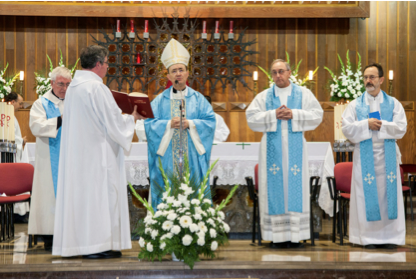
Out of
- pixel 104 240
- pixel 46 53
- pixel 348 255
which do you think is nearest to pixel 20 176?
pixel 104 240

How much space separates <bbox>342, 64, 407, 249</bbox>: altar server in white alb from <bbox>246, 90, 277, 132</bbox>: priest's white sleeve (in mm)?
785

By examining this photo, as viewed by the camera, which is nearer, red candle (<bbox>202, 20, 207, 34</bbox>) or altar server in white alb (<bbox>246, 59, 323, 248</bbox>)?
altar server in white alb (<bbox>246, 59, 323, 248</bbox>)

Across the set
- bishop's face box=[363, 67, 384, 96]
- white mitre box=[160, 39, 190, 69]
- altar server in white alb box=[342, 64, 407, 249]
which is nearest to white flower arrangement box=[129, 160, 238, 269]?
white mitre box=[160, 39, 190, 69]

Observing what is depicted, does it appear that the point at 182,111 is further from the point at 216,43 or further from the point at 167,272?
the point at 216,43

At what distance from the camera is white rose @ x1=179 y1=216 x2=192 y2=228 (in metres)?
3.73

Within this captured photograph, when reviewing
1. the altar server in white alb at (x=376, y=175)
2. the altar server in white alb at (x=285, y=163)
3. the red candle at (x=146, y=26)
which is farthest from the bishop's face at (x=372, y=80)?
the red candle at (x=146, y=26)

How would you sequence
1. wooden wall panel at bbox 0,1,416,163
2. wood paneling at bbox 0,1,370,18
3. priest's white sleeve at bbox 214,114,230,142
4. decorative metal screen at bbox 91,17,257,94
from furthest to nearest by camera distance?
wooden wall panel at bbox 0,1,416,163 → decorative metal screen at bbox 91,17,257,94 → wood paneling at bbox 0,1,370,18 → priest's white sleeve at bbox 214,114,230,142

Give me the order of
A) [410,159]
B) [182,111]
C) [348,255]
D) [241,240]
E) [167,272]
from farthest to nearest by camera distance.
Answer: [410,159], [241,240], [182,111], [348,255], [167,272]

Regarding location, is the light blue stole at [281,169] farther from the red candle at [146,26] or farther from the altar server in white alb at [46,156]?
the red candle at [146,26]

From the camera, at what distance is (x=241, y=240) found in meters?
5.50

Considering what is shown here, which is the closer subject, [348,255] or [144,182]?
[348,255]

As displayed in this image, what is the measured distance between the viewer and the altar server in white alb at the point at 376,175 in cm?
487

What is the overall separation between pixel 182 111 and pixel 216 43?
446cm

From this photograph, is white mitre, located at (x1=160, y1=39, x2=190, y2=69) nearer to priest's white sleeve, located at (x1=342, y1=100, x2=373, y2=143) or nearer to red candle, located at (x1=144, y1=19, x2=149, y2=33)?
priest's white sleeve, located at (x1=342, y1=100, x2=373, y2=143)
